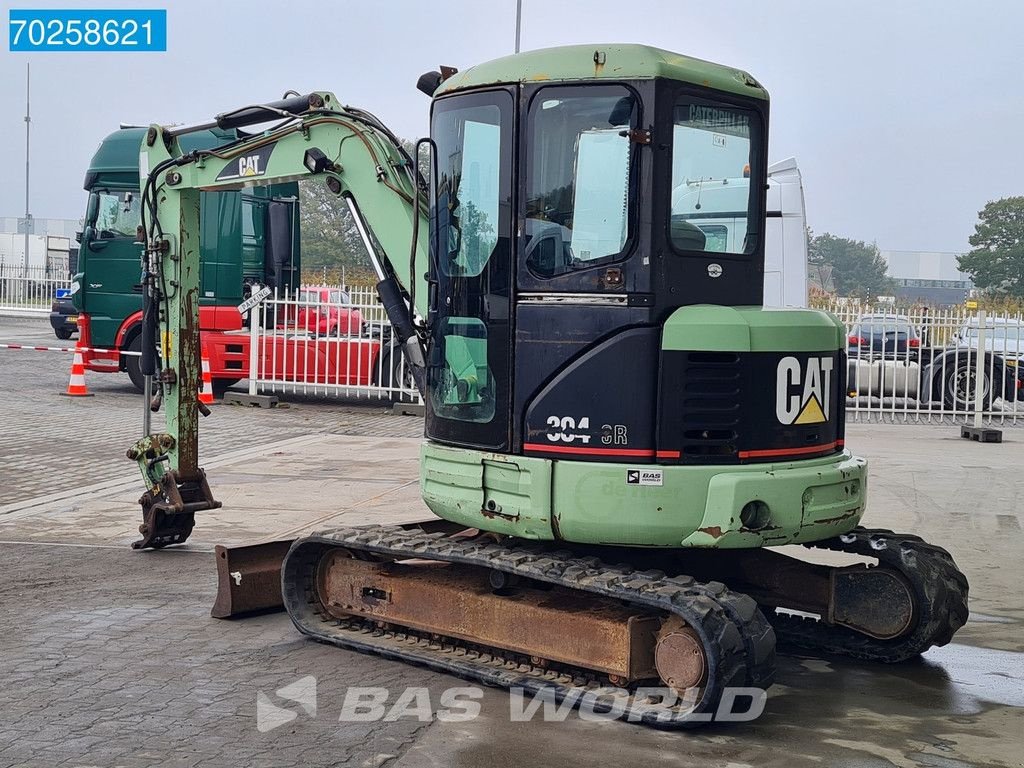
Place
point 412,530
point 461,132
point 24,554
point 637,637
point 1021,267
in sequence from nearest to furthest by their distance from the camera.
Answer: point 637,637 → point 461,132 → point 412,530 → point 24,554 → point 1021,267

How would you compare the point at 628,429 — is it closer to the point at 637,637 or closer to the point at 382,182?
the point at 637,637

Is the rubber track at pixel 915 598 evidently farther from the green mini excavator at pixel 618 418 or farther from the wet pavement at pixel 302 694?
the wet pavement at pixel 302 694

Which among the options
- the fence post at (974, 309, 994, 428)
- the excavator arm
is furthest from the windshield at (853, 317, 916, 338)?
the excavator arm

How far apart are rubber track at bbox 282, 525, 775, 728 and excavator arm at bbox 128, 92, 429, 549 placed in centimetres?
109

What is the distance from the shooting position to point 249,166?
8.93 meters

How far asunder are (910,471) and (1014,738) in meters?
9.25

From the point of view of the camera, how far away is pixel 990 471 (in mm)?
15297

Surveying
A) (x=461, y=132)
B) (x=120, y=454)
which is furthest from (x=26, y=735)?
(x=120, y=454)

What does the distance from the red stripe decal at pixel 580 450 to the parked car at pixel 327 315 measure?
14272mm

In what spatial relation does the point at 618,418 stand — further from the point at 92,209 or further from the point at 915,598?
the point at 92,209

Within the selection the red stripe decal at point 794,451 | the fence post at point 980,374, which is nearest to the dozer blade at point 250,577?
the red stripe decal at point 794,451

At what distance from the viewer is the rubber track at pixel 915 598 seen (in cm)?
711

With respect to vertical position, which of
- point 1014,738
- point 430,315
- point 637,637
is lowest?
point 1014,738

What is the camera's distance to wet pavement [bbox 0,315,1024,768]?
5.70 meters
